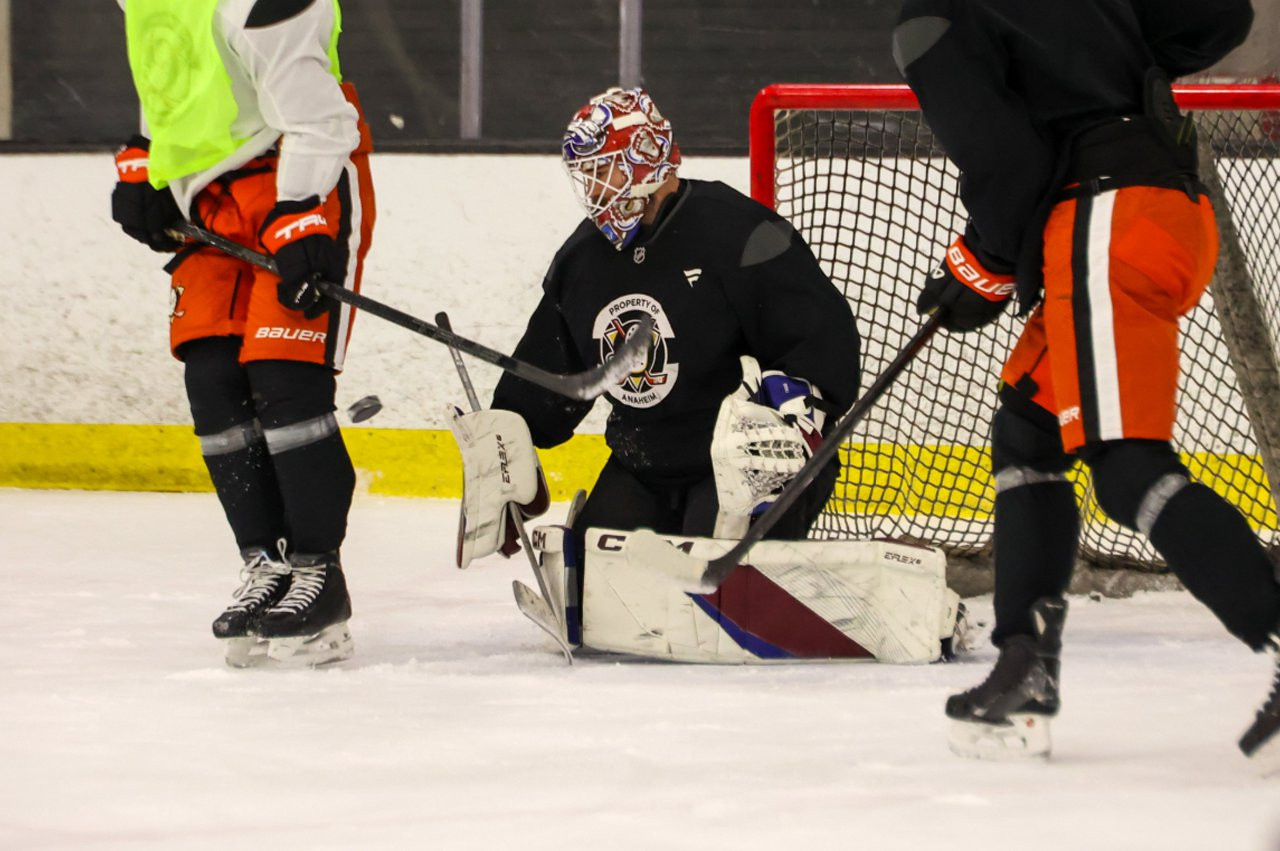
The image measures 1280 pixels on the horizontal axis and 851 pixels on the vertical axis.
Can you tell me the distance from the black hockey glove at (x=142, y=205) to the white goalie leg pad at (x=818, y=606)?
3.01ft

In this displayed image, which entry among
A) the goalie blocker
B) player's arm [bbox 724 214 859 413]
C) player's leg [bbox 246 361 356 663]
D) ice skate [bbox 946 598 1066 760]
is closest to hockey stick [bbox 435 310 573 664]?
the goalie blocker

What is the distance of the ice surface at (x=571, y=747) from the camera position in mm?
1382

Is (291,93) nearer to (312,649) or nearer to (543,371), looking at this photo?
(543,371)

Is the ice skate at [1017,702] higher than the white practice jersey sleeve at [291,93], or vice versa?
the white practice jersey sleeve at [291,93]

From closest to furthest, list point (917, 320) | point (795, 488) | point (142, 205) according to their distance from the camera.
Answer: point (795, 488) < point (142, 205) < point (917, 320)

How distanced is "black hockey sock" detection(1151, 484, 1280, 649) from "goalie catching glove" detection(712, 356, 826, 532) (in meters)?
0.79

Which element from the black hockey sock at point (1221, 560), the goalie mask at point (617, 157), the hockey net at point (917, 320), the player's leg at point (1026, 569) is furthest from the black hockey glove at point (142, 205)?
the black hockey sock at point (1221, 560)

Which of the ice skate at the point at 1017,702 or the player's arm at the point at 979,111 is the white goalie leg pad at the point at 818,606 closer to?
the ice skate at the point at 1017,702

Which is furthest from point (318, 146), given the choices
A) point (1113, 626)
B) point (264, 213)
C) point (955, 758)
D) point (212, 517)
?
point (212, 517)

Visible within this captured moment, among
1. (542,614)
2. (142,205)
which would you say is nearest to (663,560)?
(542,614)

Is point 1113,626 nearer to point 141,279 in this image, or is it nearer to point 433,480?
point 433,480

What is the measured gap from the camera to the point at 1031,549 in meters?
1.68

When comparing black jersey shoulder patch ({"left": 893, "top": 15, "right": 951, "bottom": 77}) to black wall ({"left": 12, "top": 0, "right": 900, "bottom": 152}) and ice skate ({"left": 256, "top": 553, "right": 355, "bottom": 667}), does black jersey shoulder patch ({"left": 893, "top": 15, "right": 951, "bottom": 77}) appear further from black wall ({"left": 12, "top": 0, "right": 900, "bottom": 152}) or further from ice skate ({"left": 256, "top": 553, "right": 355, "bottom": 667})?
black wall ({"left": 12, "top": 0, "right": 900, "bottom": 152})

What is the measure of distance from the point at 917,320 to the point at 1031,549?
2.04 metres
